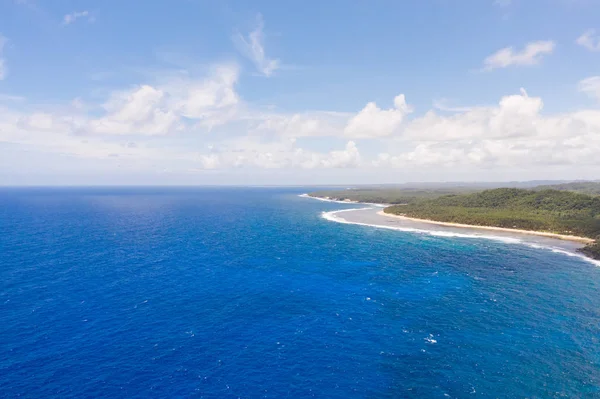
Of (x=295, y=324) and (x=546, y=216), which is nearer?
(x=295, y=324)

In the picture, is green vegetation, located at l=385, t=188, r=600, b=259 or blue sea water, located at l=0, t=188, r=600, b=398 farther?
green vegetation, located at l=385, t=188, r=600, b=259

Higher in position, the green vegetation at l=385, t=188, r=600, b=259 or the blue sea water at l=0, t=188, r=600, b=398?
the green vegetation at l=385, t=188, r=600, b=259

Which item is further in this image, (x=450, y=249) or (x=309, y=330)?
(x=450, y=249)

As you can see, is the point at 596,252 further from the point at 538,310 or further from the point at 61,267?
the point at 61,267

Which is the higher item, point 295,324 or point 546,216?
point 546,216

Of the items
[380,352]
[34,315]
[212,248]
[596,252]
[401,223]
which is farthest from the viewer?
[401,223]

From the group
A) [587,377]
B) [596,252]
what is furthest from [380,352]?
[596,252]

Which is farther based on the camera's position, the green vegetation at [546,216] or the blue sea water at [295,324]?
the green vegetation at [546,216]

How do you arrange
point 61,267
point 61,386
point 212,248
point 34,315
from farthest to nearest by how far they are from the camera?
point 212,248, point 61,267, point 34,315, point 61,386
